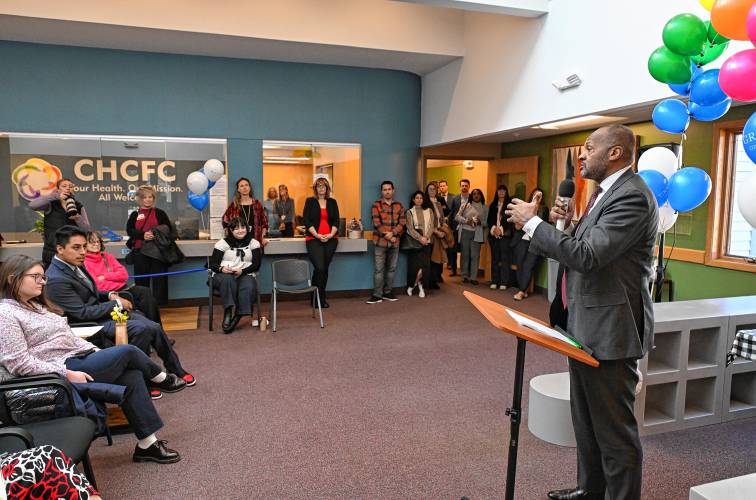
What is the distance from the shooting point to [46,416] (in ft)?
8.11

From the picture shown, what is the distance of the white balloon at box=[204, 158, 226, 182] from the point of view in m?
6.88

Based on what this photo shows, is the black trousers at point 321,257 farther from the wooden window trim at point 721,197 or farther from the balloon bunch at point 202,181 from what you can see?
the wooden window trim at point 721,197

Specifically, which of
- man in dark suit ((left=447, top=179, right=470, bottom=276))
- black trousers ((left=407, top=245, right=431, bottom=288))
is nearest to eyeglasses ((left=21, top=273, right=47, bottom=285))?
black trousers ((left=407, top=245, right=431, bottom=288))

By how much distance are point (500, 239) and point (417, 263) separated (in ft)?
4.67

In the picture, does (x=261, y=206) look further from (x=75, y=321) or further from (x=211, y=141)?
(x=75, y=321)

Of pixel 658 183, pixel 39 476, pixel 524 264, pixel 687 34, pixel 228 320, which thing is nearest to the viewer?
pixel 39 476

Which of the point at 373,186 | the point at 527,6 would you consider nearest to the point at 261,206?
the point at 373,186

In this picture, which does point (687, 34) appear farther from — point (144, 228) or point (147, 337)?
point (144, 228)

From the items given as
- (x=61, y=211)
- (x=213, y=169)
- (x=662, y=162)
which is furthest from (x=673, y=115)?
(x=61, y=211)

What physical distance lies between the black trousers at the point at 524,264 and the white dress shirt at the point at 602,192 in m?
5.66

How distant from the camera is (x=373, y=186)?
8.03m

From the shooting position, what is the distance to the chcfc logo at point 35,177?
6566 mm

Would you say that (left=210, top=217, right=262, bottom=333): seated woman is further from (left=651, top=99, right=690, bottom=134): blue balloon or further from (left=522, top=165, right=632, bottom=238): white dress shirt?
(left=522, top=165, right=632, bottom=238): white dress shirt

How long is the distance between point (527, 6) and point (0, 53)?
6.01 meters
